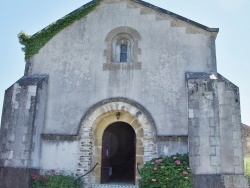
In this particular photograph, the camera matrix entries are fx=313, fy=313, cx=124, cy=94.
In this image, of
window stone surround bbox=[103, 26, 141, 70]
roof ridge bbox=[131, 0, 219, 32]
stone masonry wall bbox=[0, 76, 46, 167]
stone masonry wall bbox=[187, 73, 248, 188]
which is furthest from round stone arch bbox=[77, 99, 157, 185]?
roof ridge bbox=[131, 0, 219, 32]

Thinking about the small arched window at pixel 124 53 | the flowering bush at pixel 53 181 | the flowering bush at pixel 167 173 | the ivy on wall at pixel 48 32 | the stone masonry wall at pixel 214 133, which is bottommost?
the flowering bush at pixel 53 181

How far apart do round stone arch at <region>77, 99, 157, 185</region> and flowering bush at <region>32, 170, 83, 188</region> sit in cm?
57

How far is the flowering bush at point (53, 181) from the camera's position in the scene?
1027 centimetres

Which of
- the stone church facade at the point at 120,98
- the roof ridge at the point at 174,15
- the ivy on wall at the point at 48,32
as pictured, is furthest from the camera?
the ivy on wall at the point at 48,32

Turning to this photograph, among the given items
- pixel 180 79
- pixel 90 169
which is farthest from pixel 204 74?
pixel 90 169

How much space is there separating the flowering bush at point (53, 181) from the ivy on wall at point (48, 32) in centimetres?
482

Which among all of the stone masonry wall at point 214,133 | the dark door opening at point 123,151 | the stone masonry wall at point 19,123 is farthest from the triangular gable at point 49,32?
the dark door opening at point 123,151

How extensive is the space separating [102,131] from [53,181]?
2555 millimetres

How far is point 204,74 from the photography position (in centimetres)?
1091

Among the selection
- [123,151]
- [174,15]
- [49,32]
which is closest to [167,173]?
[174,15]

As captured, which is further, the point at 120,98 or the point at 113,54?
the point at 113,54

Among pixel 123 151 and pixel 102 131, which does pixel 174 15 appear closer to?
pixel 102 131

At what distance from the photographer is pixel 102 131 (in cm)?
1177

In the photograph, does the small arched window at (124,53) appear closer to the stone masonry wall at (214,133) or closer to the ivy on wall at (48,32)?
the ivy on wall at (48,32)
